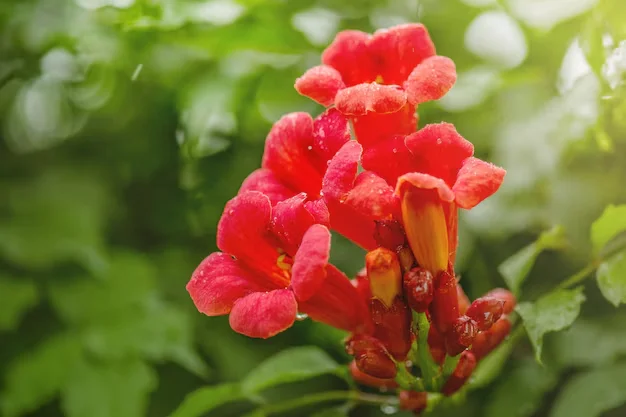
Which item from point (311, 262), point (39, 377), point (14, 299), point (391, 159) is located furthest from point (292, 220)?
point (14, 299)

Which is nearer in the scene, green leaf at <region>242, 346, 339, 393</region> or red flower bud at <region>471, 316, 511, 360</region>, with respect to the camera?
red flower bud at <region>471, 316, 511, 360</region>

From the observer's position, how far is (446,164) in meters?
1.39

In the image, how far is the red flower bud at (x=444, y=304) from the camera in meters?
1.43

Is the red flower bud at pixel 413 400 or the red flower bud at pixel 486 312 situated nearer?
the red flower bud at pixel 486 312

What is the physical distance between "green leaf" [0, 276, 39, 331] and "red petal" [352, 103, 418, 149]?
1.92 metres

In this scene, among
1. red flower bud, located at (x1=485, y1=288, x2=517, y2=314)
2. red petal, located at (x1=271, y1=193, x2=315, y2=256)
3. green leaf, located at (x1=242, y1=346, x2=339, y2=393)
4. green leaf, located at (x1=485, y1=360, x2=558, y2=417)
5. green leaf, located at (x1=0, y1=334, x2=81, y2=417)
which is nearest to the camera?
red petal, located at (x1=271, y1=193, x2=315, y2=256)

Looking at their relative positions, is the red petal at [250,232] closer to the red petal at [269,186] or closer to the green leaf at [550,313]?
the red petal at [269,186]

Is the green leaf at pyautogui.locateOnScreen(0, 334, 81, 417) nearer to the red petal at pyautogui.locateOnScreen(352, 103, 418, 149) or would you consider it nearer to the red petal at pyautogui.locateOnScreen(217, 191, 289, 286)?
the red petal at pyautogui.locateOnScreen(217, 191, 289, 286)

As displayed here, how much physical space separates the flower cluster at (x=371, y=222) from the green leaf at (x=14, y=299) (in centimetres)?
165

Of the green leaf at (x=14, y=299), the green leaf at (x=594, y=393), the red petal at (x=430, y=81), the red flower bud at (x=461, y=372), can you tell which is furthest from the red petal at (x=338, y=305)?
the green leaf at (x=14, y=299)

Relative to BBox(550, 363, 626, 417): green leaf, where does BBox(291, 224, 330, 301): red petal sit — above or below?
above

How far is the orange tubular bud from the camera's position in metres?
1.38

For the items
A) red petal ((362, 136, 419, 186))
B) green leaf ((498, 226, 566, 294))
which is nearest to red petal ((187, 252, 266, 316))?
red petal ((362, 136, 419, 186))

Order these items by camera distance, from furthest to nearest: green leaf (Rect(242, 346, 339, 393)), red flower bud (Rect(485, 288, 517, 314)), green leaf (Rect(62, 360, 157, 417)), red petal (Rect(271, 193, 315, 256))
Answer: green leaf (Rect(62, 360, 157, 417)) → green leaf (Rect(242, 346, 339, 393)) → red flower bud (Rect(485, 288, 517, 314)) → red petal (Rect(271, 193, 315, 256))
